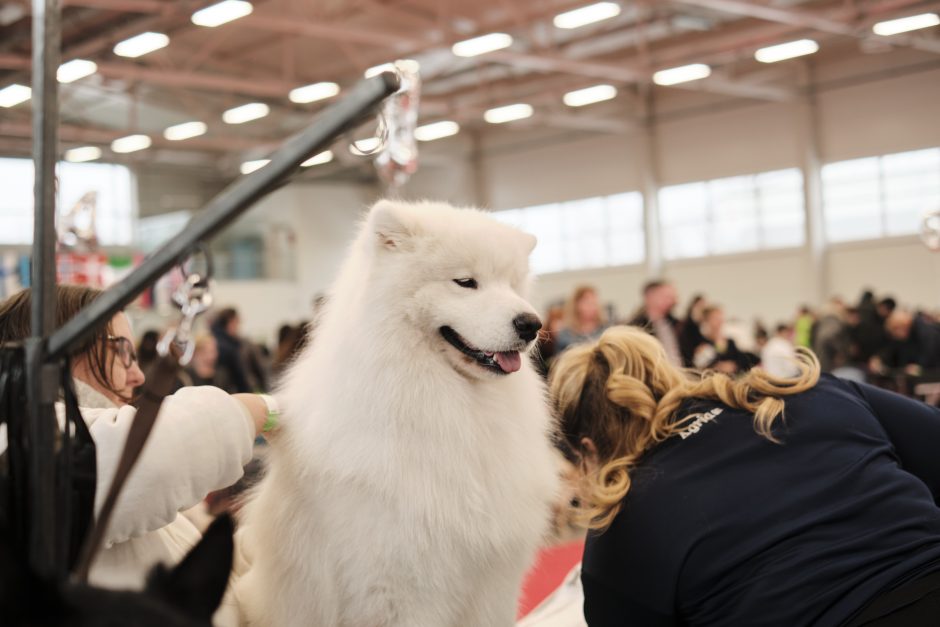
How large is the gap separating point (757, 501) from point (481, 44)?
534 inches

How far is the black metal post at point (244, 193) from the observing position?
99 centimetres

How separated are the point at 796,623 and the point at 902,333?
10.0m

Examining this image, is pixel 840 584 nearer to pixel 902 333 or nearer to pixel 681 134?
pixel 902 333

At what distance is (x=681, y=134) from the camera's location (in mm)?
22141

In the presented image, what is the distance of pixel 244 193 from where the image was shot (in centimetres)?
104

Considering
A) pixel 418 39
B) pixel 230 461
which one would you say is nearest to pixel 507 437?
pixel 230 461

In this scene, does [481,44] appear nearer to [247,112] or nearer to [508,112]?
[508,112]

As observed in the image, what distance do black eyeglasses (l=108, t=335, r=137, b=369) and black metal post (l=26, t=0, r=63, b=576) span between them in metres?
0.94

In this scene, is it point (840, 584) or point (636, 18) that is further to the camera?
point (636, 18)

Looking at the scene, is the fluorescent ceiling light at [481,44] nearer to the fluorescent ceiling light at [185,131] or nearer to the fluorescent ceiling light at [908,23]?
the fluorescent ceiling light at [908,23]

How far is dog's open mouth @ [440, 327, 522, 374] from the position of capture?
2.20 meters

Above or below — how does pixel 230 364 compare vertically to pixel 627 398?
above

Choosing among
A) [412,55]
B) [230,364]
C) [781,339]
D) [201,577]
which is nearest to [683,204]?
[412,55]

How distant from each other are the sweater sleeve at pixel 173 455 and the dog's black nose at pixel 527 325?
0.69 meters
